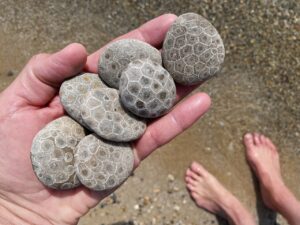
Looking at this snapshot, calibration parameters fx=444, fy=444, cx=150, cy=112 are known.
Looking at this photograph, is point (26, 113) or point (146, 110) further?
point (26, 113)

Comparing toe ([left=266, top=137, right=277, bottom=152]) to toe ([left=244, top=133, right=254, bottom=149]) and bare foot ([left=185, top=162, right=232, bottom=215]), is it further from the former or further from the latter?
bare foot ([left=185, top=162, right=232, bottom=215])

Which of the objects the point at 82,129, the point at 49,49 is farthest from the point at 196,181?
the point at 49,49

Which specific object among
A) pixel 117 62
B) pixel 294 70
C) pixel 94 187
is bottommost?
pixel 294 70

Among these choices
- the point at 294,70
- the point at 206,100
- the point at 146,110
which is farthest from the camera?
the point at 294,70

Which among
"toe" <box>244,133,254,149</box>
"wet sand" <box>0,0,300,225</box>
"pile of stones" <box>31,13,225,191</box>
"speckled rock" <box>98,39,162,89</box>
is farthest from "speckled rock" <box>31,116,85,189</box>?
"toe" <box>244,133,254,149</box>

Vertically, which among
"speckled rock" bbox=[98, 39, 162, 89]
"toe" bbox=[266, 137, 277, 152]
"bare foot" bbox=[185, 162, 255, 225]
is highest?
"speckled rock" bbox=[98, 39, 162, 89]

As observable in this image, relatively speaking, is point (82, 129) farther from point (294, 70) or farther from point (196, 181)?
point (294, 70)
